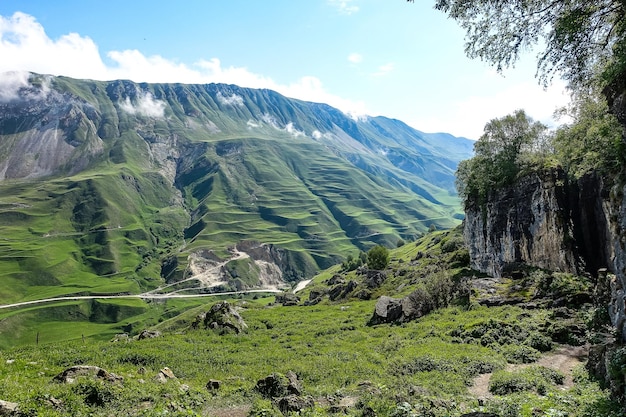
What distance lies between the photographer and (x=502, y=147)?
236 ft

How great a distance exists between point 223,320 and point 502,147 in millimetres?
60908

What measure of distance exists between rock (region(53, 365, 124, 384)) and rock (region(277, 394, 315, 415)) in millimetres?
9551

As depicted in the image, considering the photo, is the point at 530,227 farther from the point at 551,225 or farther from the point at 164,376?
the point at 164,376

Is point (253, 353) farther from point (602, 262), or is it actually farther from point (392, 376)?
point (602, 262)

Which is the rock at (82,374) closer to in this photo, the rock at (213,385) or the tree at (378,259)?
the rock at (213,385)

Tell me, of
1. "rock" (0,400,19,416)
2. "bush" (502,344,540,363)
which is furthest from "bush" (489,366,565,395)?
"rock" (0,400,19,416)

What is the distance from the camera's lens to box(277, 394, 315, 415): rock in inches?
767

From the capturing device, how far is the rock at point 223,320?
4494 centimetres

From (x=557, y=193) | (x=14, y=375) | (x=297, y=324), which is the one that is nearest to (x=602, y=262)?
(x=557, y=193)

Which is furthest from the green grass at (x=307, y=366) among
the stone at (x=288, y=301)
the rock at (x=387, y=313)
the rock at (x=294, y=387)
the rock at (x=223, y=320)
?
the stone at (x=288, y=301)

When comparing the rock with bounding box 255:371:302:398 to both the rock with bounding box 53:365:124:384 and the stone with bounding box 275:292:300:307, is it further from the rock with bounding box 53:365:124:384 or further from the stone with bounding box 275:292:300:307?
the stone with bounding box 275:292:300:307

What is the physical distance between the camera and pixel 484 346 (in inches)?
1346

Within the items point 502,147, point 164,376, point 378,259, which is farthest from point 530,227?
point 378,259

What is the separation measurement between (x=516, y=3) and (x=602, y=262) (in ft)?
154
